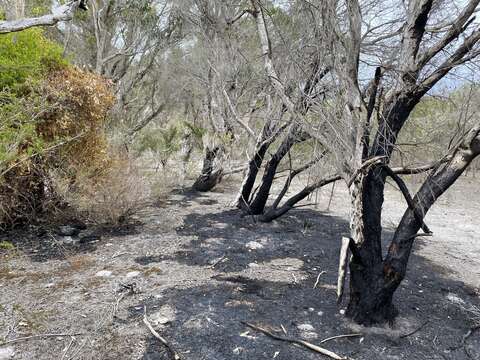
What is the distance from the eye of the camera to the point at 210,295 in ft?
11.8

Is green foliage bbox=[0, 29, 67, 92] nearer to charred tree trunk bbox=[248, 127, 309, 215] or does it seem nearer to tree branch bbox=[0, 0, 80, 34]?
tree branch bbox=[0, 0, 80, 34]

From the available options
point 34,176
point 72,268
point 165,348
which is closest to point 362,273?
point 165,348

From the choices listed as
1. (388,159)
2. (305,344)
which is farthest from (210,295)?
(388,159)

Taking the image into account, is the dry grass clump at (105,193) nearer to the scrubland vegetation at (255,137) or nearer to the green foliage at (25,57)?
the scrubland vegetation at (255,137)

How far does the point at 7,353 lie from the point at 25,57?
3.66 m

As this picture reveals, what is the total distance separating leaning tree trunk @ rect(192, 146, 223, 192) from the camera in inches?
365

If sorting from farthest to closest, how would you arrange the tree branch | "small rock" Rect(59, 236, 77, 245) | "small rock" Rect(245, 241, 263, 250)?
1. "small rock" Rect(245, 241, 263, 250)
2. "small rock" Rect(59, 236, 77, 245)
3. the tree branch

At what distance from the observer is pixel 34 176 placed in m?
5.18

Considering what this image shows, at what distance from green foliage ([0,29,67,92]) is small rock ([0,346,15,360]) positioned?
3.00m

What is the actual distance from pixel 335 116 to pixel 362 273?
139cm

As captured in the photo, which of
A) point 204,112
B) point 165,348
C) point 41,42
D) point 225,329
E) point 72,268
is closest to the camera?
point 165,348

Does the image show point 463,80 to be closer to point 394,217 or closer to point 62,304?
point 62,304

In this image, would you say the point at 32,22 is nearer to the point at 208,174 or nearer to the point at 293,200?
the point at 293,200

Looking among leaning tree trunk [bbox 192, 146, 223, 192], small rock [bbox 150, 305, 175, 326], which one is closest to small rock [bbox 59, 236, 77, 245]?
small rock [bbox 150, 305, 175, 326]
